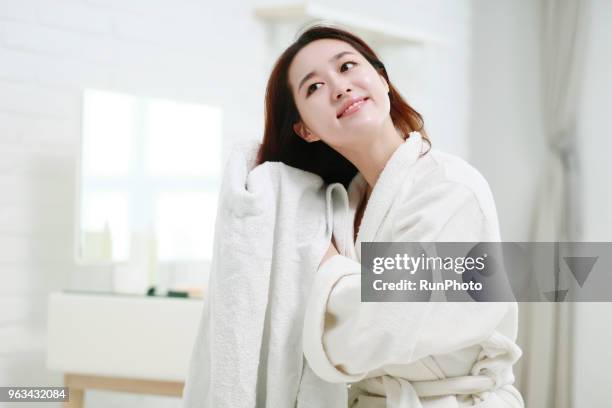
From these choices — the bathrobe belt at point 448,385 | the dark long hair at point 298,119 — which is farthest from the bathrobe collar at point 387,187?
the bathrobe belt at point 448,385

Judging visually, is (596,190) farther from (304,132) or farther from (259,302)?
(259,302)

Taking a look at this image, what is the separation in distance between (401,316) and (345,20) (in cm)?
174

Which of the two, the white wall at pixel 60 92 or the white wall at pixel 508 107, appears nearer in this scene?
the white wall at pixel 60 92

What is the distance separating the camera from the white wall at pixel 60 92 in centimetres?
201

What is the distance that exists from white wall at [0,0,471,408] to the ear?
3.34 ft

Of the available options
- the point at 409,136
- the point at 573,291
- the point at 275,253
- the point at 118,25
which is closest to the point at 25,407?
the point at 118,25

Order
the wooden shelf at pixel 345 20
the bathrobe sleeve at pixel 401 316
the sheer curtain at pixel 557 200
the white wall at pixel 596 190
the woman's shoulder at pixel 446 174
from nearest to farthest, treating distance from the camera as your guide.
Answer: the bathrobe sleeve at pixel 401 316, the woman's shoulder at pixel 446 174, the wooden shelf at pixel 345 20, the white wall at pixel 596 190, the sheer curtain at pixel 557 200

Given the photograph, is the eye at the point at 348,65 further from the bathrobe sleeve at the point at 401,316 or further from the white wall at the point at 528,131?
the white wall at the point at 528,131

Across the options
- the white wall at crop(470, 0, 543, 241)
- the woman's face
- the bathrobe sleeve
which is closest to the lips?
the woman's face

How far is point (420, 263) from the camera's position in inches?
39.6

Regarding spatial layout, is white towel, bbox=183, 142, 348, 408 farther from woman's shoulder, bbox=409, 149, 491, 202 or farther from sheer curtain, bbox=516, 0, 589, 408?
sheer curtain, bbox=516, 0, 589, 408

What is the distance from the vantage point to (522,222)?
307cm

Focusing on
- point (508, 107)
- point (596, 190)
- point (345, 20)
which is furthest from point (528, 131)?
point (345, 20)

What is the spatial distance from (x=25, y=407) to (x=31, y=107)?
0.85 m
